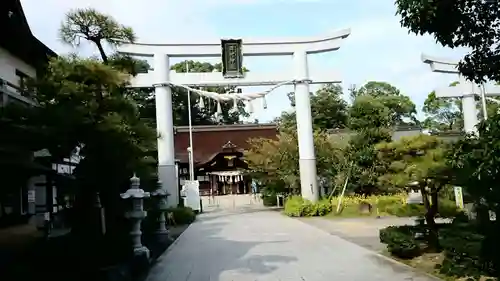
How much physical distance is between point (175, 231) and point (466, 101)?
15.1 meters

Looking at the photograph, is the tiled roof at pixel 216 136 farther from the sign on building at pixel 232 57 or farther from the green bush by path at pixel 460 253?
the green bush by path at pixel 460 253

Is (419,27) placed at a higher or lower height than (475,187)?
higher

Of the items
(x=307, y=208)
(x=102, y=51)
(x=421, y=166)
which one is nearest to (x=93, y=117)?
(x=102, y=51)

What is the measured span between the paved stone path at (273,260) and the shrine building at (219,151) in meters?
25.2

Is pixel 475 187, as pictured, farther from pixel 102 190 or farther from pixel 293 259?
pixel 102 190

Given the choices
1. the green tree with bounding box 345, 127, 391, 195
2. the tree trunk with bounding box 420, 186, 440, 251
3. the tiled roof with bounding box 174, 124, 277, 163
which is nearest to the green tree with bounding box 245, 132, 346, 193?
the green tree with bounding box 345, 127, 391, 195

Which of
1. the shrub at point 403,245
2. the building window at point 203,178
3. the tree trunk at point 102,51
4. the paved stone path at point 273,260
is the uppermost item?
the tree trunk at point 102,51

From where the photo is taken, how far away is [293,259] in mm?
11516

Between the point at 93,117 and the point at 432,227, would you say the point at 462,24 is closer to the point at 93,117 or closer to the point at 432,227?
Result: the point at 432,227

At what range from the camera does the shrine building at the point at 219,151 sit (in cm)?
4288

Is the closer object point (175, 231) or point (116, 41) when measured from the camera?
point (116, 41)

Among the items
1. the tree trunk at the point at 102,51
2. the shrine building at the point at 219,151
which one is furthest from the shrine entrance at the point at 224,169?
the tree trunk at the point at 102,51

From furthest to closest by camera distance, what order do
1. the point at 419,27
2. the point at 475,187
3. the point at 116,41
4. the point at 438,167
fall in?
the point at 116,41, the point at 438,167, the point at 475,187, the point at 419,27

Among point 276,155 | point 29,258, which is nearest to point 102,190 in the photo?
point 29,258
